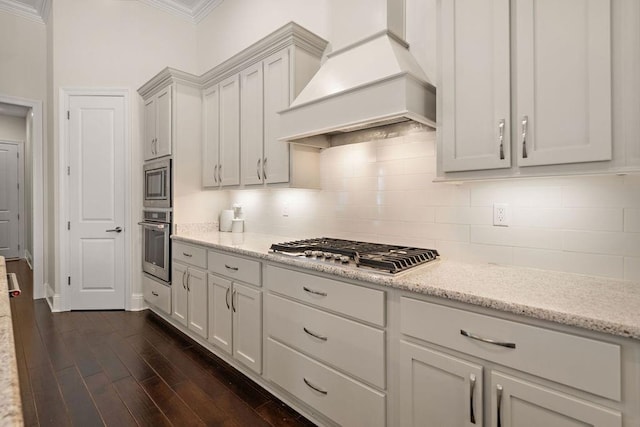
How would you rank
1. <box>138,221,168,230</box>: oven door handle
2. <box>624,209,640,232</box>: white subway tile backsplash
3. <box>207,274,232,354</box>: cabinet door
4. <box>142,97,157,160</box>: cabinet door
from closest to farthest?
<box>624,209,640,232</box>: white subway tile backsplash
<box>207,274,232,354</box>: cabinet door
<box>138,221,168,230</box>: oven door handle
<box>142,97,157,160</box>: cabinet door

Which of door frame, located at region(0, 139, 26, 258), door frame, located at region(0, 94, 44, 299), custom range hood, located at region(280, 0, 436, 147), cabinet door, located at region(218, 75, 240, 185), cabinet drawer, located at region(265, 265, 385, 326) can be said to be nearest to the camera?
cabinet drawer, located at region(265, 265, 385, 326)

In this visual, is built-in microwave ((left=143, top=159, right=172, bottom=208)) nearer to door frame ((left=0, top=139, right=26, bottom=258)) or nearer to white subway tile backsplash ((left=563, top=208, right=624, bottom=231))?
white subway tile backsplash ((left=563, top=208, right=624, bottom=231))

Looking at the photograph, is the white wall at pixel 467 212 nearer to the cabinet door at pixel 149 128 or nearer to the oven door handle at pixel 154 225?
the oven door handle at pixel 154 225

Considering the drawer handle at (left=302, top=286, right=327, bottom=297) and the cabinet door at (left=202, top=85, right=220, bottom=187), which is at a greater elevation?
the cabinet door at (left=202, top=85, right=220, bottom=187)

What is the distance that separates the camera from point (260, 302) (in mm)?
2219

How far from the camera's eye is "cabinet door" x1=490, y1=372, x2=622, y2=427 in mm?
1052

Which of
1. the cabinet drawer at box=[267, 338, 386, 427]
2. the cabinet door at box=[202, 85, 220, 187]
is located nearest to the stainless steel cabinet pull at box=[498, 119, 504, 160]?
the cabinet drawer at box=[267, 338, 386, 427]

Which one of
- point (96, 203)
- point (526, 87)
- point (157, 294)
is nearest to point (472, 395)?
point (526, 87)

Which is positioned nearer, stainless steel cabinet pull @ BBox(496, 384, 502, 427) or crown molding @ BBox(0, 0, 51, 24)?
stainless steel cabinet pull @ BBox(496, 384, 502, 427)

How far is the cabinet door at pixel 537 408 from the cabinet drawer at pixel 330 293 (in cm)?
52

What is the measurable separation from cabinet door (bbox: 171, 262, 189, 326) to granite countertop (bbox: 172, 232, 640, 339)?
4.98 ft

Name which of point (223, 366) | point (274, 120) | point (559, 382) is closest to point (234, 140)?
point (274, 120)

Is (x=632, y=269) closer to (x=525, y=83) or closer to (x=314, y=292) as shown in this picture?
(x=525, y=83)

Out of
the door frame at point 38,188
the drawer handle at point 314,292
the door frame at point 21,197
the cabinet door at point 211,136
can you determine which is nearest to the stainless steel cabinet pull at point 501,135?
the drawer handle at point 314,292
